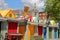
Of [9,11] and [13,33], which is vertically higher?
[9,11]

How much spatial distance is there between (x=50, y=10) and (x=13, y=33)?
6332 mm

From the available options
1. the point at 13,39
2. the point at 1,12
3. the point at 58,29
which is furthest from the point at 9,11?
the point at 58,29

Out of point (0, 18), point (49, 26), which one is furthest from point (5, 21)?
point (49, 26)

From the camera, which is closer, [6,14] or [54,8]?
[54,8]

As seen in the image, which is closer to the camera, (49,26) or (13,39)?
(13,39)

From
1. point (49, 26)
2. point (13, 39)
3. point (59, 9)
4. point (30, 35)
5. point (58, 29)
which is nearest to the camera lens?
point (59, 9)

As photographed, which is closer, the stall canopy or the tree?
the tree

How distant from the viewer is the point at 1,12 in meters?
38.0

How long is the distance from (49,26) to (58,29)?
18.6 ft

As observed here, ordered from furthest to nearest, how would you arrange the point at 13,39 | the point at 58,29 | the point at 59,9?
the point at 58,29 → the point at 13,39 → the point at 59,9

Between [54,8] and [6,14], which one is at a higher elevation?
[54,8]

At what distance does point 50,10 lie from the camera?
3372 cm

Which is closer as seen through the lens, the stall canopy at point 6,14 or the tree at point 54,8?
the tree at point 54,8

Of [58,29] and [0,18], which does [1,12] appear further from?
[58,29]
